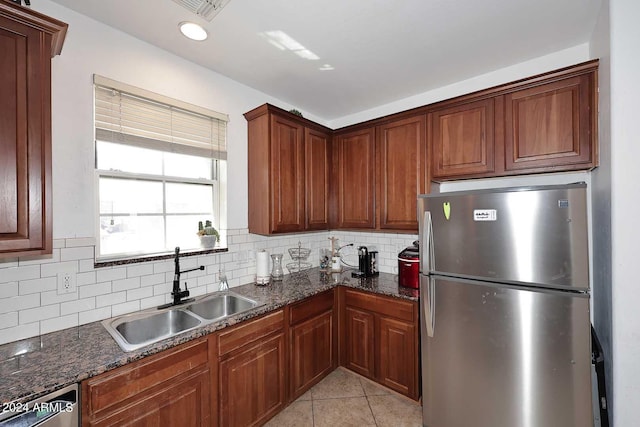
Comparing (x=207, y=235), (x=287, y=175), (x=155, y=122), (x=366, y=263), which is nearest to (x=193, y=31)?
(x=155, y=122)

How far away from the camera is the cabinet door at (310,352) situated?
7.23 ft

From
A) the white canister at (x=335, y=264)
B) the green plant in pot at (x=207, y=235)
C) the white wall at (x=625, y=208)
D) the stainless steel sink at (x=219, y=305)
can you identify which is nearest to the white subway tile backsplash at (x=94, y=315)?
the stainless steel sink at (x=219, y=305)

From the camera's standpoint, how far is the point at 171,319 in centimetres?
192

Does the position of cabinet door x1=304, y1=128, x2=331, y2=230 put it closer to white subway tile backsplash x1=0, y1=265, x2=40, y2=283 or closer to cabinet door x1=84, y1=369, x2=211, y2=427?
cabinet door x1=84, y1=369, x2=211, y2=427

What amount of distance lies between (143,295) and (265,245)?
110 centimetres

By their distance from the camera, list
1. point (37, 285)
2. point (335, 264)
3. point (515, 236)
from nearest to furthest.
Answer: point (37, 285) → point (515, 236) → point (335, 264)

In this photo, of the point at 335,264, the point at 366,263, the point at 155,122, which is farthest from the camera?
the point at 335,264

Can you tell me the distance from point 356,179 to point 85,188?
7.19 ft

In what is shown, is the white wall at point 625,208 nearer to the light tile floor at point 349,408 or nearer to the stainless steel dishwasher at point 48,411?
the light tile floor at point 349,408

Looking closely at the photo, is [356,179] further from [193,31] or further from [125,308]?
[125,308]

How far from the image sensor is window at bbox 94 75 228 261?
1.82 meters

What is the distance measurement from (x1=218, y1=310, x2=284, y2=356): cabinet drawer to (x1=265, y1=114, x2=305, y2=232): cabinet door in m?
0.76

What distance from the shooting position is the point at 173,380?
4.82ft

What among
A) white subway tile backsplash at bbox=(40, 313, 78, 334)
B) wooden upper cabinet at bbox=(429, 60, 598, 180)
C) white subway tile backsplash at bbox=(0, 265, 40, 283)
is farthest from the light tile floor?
wooden upper cabinet at bbox=(429, 60, 598, 180)
